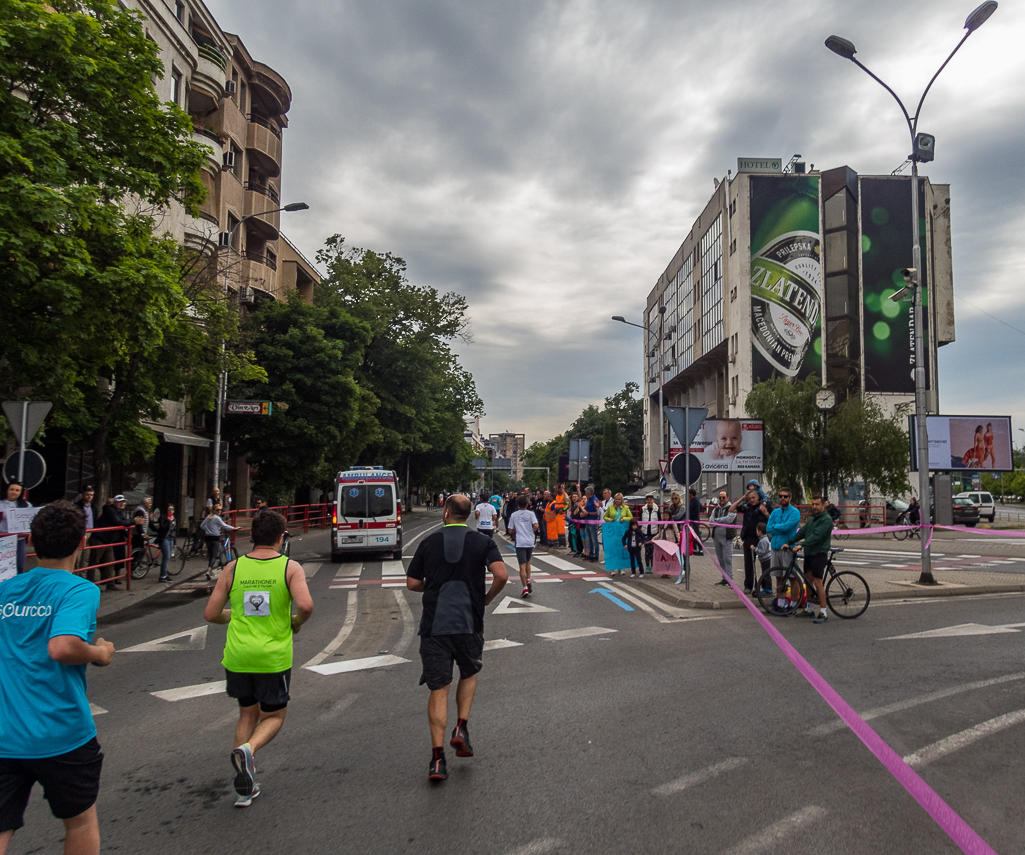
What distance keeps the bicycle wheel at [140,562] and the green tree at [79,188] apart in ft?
11.3

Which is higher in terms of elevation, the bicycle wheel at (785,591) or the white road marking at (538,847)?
the bicycle wheel at (785,591)

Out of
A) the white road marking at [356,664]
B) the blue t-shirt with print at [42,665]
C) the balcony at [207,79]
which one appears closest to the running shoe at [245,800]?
the blue t-shirt with print at [42,665]

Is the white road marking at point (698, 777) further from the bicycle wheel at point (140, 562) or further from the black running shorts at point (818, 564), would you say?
the bicycle wheel at point (140, 562)

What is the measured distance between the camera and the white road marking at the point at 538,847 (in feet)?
11.6

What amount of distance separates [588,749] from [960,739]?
8.02 feet

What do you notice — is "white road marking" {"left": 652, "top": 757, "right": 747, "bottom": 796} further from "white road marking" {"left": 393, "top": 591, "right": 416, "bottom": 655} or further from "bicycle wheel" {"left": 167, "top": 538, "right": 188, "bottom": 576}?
"bicycle wheel" {"left": 167, "top": 538, "right": 188, "bottom": 576}

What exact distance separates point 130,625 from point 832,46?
15145 mm

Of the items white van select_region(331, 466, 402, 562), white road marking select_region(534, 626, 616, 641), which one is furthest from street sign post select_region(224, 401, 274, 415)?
white road marking select_region(534, 626, 616, 641)

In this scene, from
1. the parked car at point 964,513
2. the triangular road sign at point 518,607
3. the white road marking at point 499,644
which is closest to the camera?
the white road marking at point 499,644

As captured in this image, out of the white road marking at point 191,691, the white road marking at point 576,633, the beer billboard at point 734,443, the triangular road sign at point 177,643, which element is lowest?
the triangular road sign at point 177,643

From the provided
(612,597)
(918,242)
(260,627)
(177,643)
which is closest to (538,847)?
(260,627)

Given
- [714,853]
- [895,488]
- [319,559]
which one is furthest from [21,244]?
[895,488]

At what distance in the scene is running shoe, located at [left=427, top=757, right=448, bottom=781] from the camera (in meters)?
4.42

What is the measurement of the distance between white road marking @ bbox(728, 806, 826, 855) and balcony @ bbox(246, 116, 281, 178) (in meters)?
36.9
